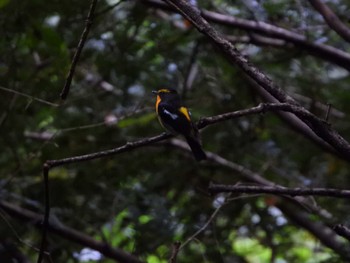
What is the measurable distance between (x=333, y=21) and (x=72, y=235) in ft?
6.06

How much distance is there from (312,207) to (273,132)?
6.14ft

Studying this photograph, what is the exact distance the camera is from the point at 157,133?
15.3 feet

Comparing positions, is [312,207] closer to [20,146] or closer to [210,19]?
[210,19]

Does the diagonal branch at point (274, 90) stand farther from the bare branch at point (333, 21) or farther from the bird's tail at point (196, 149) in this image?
the bare branch at point (333, 21)

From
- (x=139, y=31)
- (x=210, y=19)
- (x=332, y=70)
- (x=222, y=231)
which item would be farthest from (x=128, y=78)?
(x=332, y=70)

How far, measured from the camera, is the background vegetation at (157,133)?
391cm

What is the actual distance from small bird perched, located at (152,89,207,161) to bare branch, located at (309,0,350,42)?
35.8 inches

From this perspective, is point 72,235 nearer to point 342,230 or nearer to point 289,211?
point 289,211

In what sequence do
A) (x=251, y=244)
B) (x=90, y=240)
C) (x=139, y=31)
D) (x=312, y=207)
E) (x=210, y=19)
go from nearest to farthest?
(x=312, y=207)
(x=90, y=240)
(x=210, y=19)
(x=139, y=31)
(x=251, y=244)

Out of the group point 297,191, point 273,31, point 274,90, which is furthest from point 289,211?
point 274,90

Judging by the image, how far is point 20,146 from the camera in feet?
14.7

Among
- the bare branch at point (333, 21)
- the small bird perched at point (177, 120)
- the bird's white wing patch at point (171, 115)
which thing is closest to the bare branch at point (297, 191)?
the small bird perched at point (177, 120)

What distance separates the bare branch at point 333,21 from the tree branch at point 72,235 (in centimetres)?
162

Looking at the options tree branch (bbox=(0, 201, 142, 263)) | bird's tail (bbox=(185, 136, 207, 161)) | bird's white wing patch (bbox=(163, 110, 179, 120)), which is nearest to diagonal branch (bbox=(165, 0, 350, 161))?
bird's tail (bbox=(185, 136, 207, 161))
